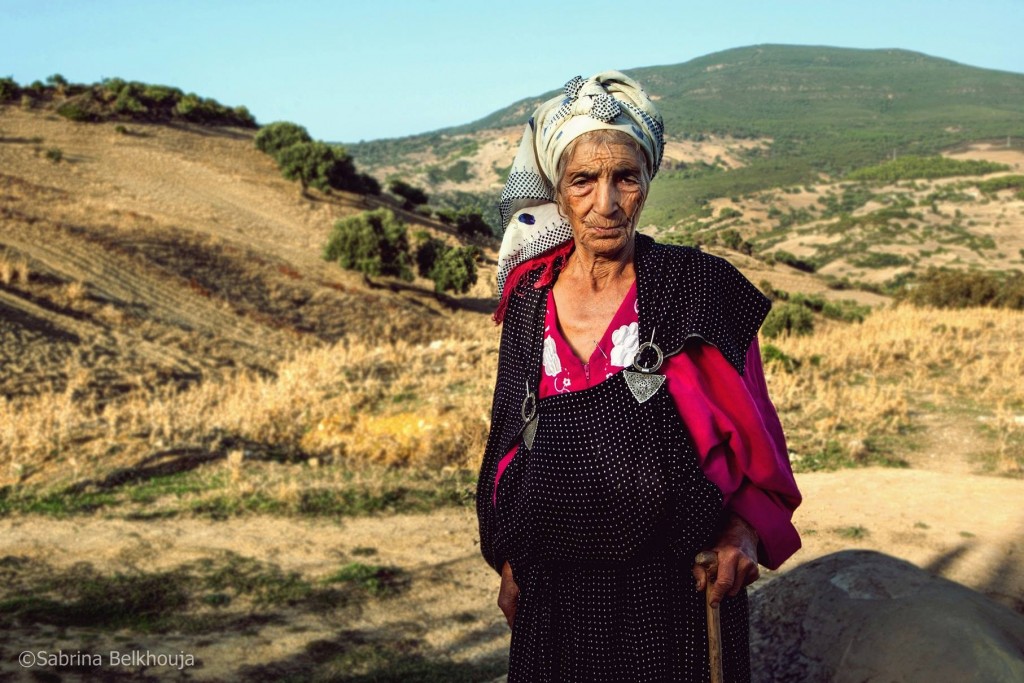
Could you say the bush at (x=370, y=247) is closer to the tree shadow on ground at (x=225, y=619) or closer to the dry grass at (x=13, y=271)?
the dry grass at (x=13, y=271)

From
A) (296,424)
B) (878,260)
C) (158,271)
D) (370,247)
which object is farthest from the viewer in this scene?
(878,260)

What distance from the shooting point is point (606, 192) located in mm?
1934

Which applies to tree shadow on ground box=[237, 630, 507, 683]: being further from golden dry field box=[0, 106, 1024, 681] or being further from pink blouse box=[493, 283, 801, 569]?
pink blouse box=[493, 283, 801, 569]

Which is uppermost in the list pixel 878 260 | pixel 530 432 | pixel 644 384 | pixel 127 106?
pixel 127 106

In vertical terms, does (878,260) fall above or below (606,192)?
below

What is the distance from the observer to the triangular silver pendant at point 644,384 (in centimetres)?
182

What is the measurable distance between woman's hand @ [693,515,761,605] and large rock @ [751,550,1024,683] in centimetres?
111

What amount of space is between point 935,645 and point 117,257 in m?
19.6

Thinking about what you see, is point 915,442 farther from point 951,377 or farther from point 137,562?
point 137,562

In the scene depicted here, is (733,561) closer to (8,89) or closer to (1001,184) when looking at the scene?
(1001,184)

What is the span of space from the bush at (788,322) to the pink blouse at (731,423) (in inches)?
485

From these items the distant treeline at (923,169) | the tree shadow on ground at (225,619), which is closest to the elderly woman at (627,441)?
the tree shadow on ground at (225,619)

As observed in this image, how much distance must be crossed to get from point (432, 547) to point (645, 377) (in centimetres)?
417

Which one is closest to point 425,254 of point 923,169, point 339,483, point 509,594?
point 339,483
